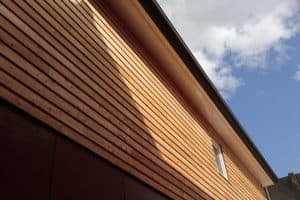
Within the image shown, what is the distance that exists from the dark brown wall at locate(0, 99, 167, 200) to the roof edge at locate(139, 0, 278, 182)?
3.15 metres

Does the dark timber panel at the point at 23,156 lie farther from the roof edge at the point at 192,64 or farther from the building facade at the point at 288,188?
the building facade at the point at 288,188

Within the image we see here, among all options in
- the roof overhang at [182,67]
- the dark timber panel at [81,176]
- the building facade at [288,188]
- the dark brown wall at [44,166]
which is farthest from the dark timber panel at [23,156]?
the building facade at [288,188]

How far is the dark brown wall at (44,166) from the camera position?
2.78m

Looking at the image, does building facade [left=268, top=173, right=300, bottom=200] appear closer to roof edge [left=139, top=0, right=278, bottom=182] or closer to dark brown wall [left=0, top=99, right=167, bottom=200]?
roof edge [left=139, top=0, right=278, bottom=182]

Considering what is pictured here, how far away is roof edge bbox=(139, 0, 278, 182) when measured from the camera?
6.09 meters

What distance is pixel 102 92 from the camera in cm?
457


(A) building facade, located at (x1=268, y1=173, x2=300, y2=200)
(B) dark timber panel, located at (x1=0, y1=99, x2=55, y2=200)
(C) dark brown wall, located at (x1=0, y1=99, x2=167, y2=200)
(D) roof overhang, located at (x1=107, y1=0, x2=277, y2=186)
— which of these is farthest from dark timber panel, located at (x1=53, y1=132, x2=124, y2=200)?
(A) building facade, located at (x1=268, y1=173, x2=300, y2=200)

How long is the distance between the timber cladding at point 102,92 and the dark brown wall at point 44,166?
0.43 ft

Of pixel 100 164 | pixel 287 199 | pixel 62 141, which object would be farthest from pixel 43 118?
pixel 287 199

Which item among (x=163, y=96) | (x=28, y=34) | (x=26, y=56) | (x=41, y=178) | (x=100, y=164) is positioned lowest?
(x=41, y=178)

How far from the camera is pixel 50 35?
3.99 m

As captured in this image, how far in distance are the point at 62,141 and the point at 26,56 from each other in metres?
0.93

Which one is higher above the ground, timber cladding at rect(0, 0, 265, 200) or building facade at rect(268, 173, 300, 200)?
building facade at rect(268, 173, 300, 200)

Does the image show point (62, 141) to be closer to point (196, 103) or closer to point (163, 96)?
point (163, 96)
